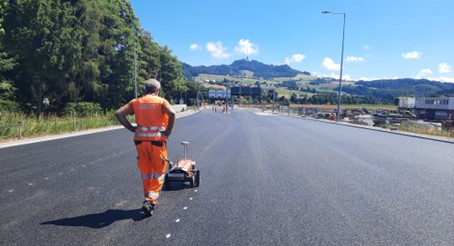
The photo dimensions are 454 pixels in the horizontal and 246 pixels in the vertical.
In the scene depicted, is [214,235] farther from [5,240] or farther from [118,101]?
[118,101]

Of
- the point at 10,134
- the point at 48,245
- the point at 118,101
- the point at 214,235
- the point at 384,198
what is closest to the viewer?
the point at 48,245

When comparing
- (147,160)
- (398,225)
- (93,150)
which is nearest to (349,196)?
(398,225)

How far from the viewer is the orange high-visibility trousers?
4.71 m

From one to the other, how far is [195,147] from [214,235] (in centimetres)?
828

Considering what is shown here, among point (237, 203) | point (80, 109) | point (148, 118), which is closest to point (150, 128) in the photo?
point (148, 118)

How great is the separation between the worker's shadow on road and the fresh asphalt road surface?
0.01m

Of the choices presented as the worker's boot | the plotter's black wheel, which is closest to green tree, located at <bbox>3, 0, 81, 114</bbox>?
the plotter's black wheel

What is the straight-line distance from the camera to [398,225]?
4.53m

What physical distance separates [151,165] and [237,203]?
1544mm

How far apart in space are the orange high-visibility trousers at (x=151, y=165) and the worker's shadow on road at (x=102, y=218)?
0.35 meters

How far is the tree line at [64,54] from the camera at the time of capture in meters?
21.5

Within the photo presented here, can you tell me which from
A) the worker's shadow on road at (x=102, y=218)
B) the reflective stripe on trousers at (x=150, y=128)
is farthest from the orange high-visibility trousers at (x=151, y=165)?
the worker's shadow on road at (x=102, y=218)

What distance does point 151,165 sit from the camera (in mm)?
4781

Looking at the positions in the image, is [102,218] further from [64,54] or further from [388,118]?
[388,118]
